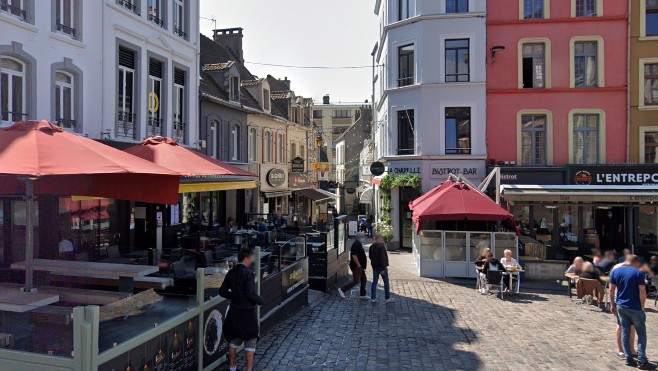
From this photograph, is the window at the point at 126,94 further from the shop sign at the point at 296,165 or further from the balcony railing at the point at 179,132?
the shop sign at the point at 296,165

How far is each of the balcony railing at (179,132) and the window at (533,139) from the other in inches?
537

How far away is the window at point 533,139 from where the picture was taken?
21.5m

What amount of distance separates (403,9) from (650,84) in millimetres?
10611

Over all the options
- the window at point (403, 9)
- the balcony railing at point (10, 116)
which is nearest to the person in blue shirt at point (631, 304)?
the balcony railing at point (10, 116)

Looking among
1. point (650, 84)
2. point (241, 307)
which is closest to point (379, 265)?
point (241, 307)

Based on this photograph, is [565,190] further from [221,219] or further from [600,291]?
[221,219]

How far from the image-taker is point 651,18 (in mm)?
20734

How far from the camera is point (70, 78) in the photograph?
1261 centimetres

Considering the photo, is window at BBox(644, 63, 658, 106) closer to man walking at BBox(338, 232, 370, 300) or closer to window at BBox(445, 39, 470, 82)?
window at BBox(445, 39, 470, 82)

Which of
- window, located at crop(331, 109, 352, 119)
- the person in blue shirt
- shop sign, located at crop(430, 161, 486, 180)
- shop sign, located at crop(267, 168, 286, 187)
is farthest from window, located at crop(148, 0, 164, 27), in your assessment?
window, located at crop(331, 109, 352, 119)

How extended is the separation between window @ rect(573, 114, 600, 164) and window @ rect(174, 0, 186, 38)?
1588cm

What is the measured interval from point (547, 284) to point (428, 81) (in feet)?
34.6

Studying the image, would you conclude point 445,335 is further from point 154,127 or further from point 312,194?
point 312,194

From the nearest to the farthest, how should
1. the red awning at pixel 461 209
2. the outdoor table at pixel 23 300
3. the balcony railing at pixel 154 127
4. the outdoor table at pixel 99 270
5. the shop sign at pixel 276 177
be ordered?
the outdoor table at pixel 23 300
the outdoor table at pixel 99 270
the red awning at pixel 461 209
the balcony railing at pixel 154 127
the shop sign at pixel 276 177
